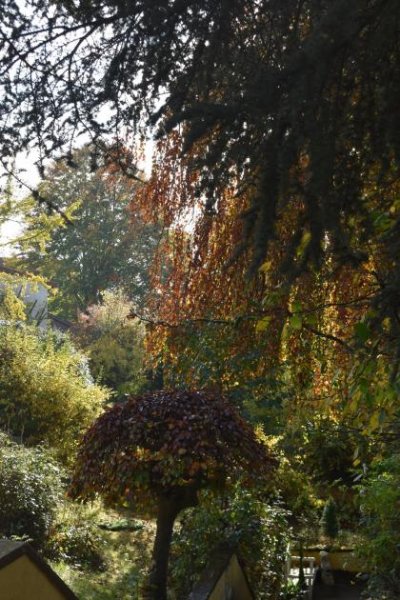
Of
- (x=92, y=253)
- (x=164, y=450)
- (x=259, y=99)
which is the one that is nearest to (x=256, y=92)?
(x=259, y=99)

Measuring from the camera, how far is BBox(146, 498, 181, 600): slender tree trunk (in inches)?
282

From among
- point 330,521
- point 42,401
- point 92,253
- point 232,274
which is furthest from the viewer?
point 92,253

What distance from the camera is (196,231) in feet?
19.5

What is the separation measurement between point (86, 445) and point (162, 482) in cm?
81

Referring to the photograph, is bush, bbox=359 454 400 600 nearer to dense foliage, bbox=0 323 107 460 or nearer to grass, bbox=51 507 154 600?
grass, bbox=51 507 154 600

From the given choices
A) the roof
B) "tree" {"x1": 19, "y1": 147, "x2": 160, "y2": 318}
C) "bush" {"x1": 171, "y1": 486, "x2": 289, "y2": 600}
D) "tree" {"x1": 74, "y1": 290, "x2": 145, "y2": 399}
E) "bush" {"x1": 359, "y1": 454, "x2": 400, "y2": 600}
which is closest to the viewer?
the roof

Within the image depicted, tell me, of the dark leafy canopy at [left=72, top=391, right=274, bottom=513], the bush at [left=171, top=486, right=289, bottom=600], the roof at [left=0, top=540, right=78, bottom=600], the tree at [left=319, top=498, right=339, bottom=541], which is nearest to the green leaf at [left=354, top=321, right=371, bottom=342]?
the roof at [left=0, top=540, right=78, bottom=600]

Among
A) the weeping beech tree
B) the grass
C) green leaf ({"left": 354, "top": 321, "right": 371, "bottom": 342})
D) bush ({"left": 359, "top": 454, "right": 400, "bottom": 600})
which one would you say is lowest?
the grass

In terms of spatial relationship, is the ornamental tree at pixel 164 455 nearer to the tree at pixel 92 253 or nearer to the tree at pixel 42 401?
the tree at pixel 42 401

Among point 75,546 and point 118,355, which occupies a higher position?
point 118,355

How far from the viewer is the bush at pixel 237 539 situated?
8016 mm

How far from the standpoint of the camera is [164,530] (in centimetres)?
720

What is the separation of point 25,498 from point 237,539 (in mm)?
3526

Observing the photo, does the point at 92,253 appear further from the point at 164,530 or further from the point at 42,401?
the point at 164,530
